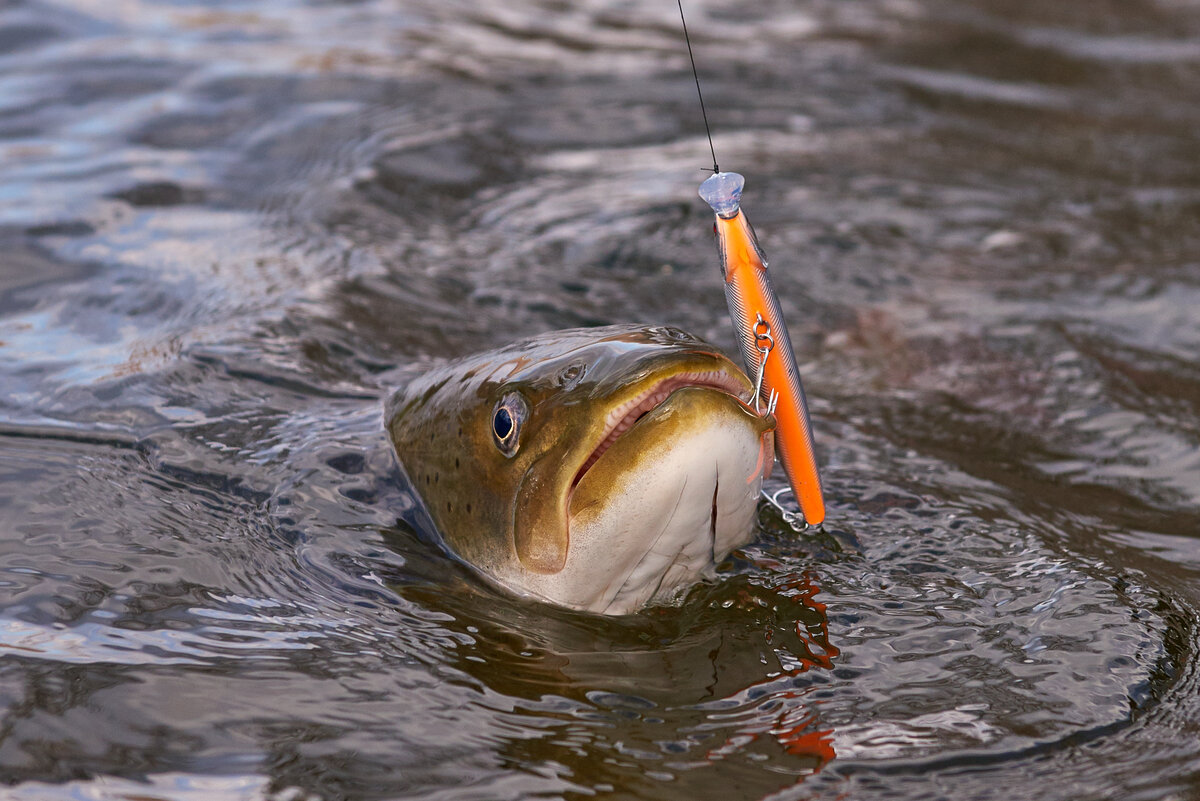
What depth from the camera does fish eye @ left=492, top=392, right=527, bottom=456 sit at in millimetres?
2467

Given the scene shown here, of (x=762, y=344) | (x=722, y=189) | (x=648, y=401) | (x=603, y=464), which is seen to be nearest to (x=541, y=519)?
(x=603, y=464)

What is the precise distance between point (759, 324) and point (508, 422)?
1.81 ft

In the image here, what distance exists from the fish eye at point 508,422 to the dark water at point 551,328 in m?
0.36

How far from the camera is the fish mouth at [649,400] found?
224 centimetres

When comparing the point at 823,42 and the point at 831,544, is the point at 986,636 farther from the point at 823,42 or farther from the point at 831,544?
the point at 823,42

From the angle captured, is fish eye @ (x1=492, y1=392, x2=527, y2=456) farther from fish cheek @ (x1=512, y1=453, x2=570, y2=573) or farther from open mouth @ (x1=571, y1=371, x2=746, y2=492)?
open mouth @ (x1=571, y1=371, x2=746, y2=492)

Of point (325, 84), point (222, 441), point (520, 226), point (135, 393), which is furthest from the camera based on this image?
point (325, 84)

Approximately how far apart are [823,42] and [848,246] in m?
3.66

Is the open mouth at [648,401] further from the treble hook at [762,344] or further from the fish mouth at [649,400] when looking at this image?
the treble hook at [762,344]

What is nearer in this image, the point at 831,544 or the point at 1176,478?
the point at 831,544

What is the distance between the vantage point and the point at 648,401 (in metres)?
2.25

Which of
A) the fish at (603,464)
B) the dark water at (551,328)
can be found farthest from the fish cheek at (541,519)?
the dark water at (551,328)

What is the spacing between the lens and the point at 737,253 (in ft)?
7.91

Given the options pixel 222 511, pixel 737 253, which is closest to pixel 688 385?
pixel 737 253
